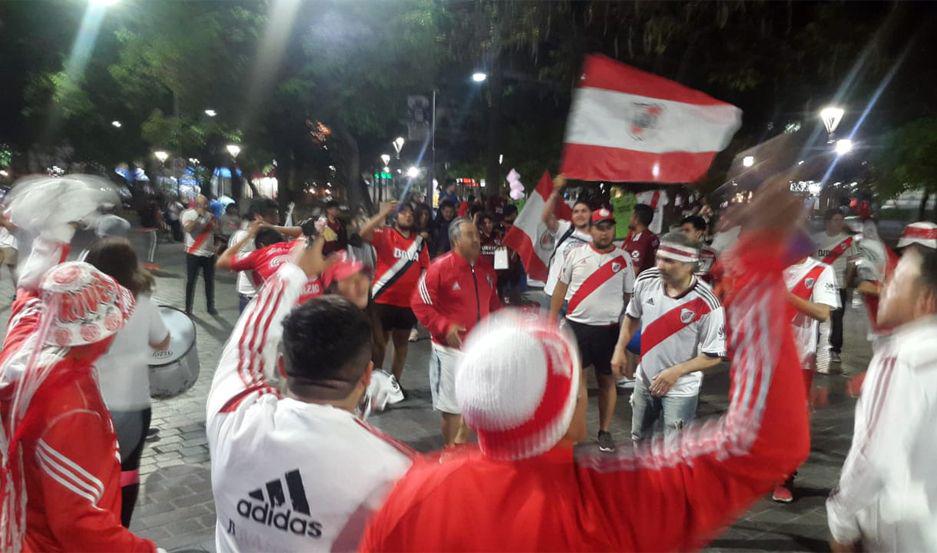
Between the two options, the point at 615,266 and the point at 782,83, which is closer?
the point at 615,266

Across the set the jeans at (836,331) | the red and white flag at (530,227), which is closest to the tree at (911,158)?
the jeans at (836,331)

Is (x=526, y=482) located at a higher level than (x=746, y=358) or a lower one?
lower

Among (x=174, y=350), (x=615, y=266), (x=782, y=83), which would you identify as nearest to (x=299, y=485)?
(x=174, y=350)

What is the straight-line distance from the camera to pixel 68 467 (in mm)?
1910

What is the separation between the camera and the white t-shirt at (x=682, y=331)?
14.9 feet

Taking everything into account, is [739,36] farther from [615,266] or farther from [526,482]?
[526,482]

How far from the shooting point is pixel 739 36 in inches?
538

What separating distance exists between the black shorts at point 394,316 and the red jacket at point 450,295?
66.8 inches

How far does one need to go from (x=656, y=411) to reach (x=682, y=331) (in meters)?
0.63

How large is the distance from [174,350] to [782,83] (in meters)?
14.4

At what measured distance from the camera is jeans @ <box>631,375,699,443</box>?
4.61 metres

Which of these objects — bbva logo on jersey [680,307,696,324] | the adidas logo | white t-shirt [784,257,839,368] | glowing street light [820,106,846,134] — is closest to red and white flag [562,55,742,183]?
the adidas logo

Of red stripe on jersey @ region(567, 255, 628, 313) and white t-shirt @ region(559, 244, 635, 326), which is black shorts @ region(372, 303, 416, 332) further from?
red stripe on jersey @ region(567, 255, 628, 313)

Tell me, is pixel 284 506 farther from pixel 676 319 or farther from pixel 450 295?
pixel 450 295
